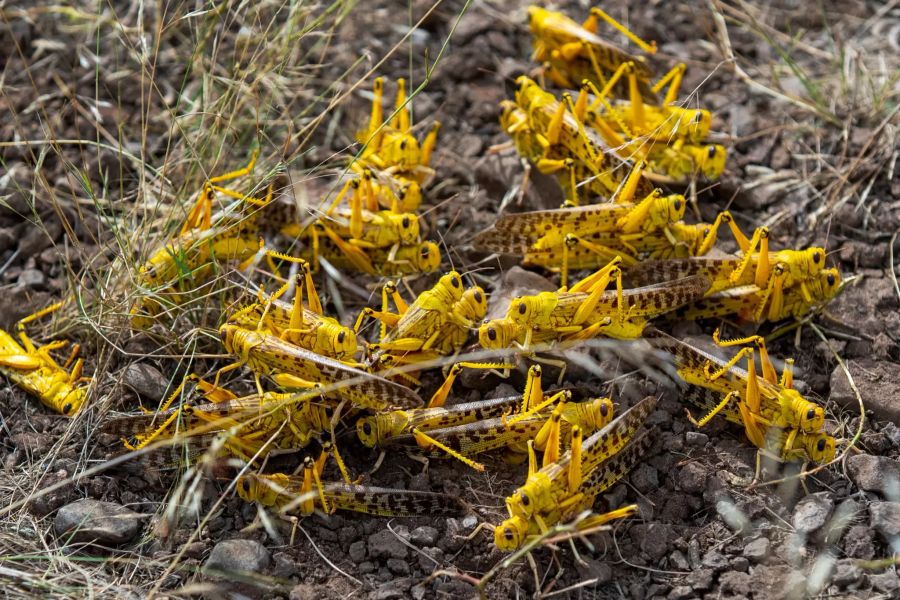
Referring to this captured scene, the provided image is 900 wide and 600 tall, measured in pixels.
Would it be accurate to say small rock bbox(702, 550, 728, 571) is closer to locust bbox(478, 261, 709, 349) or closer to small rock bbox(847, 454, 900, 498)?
small rock bbox(847, 454, 900, 498)

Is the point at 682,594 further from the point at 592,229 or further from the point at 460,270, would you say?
the point at 460,270

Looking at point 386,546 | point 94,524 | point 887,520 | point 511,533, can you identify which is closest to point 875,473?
point 887,520

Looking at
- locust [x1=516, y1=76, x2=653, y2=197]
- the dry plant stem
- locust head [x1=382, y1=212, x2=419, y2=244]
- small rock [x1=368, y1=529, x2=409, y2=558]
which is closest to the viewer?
small rock [x1=368, y1=529, x2=409, y2=558]

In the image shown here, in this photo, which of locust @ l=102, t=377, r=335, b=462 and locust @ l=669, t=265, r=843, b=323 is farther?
locust @ l=669, t=265, r=843, b=323

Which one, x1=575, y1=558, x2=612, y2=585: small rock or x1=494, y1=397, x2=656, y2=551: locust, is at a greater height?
x1=494, y1=397, x2=656, y2=551: locust

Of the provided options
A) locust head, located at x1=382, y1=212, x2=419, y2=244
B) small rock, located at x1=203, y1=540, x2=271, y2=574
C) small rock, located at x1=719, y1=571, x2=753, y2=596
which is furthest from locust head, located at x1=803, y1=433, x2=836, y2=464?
small rock, located at x1=203, y1=540, x2=271, y2=574

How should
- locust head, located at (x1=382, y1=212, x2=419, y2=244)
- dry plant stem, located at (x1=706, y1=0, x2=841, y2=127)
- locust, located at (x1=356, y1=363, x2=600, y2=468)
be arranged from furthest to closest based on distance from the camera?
dry plant stem, located at (x1=706, y1=0, x2=841, y2=127) < locust head, located at (x1=382, y1=212, x2=419, y2=244) < locust, located at (x1=356, y1=363, x2=600, y2=468)

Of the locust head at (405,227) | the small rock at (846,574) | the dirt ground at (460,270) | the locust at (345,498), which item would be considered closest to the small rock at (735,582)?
the dirt ground at (460,270)
